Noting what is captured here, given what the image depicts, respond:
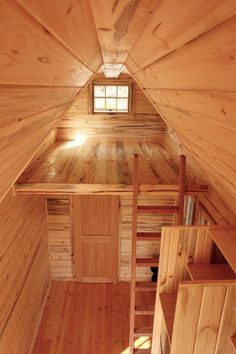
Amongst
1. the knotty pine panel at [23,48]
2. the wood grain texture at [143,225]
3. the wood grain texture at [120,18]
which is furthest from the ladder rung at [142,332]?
the knotty pine panel at [23,48]

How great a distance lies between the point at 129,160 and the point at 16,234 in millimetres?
1585

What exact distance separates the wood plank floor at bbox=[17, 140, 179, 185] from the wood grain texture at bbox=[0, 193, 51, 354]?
420 millimetres

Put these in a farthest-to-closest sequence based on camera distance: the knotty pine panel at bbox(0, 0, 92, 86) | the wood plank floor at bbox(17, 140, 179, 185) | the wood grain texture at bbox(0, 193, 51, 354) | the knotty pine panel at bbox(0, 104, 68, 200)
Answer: the wood plank floor at bbox(17, 140, 179, 185) < the wood grain texture at bbox(0, 193, 51, 354) < the knotty pine panel at bbox(0, 104, 68, 200) < the knotty pine panel at bbox(0, 0, 92, 86)

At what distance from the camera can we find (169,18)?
0.59 m

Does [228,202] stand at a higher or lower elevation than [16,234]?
higher

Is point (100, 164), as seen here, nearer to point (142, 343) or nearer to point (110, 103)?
point (110, 103)

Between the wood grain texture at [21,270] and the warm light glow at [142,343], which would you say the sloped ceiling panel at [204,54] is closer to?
the wood grain texture at [21,270]

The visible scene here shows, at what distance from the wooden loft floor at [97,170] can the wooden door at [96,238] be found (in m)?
0.66

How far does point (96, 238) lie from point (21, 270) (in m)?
1.45

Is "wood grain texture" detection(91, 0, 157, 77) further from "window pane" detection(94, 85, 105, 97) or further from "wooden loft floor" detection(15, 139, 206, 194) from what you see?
"window pane" detection(94, 85, 105, 97)

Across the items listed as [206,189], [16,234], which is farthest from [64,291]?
[206,189]

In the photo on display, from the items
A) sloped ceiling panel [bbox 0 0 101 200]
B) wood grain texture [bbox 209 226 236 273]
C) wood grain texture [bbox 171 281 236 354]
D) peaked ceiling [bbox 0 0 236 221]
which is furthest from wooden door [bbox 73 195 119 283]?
sloped ceiling panel [bbox 0 0 101 200]

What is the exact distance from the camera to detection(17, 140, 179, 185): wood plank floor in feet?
9.26

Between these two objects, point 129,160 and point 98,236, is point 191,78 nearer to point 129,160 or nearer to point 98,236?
point 129,160
